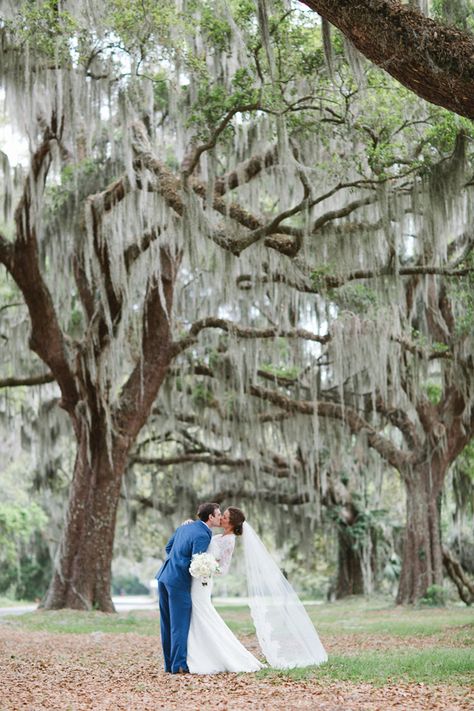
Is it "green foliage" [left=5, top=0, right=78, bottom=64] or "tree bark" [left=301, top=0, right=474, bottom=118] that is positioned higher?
"green foliage" [left=5, top=0, right=78, bottom=64]

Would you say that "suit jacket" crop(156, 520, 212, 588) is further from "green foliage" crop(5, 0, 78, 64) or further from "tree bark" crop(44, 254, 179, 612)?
"tree bark" crop(44, 254, 179, 612)

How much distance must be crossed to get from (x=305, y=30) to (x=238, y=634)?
6.25 meters

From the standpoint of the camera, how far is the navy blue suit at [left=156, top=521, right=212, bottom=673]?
6027 mm

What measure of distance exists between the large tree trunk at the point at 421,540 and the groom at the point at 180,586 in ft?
32.0

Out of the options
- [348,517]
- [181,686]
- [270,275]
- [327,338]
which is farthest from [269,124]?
[348,517]

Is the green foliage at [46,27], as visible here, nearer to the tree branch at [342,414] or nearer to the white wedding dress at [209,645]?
the white wedding dress at [209,645]

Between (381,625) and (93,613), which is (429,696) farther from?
(93,613)

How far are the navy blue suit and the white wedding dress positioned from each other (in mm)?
46

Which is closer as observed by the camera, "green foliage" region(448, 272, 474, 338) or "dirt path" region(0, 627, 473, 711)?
"dirt path" region(0, 627, 473, 711)

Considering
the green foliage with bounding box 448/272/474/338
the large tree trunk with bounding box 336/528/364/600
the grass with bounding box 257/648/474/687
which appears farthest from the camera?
the large tree trunk with bounding box 336/528/364/600

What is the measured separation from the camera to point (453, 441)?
15359mm

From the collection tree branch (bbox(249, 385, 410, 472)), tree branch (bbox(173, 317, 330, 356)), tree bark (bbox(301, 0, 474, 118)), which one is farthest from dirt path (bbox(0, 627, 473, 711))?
tree branch (bbox(249, 385, 410, 472))

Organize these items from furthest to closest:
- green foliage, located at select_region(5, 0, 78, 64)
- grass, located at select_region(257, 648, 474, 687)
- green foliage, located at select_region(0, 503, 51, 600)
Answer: green foliage, located at select_region(0, 503, 51, 600)
green foliage, located at select_region(5, 0, 78, 64)
grass, located at select_region(257, 648, 474, 687)

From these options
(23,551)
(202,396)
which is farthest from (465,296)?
(23,551)
